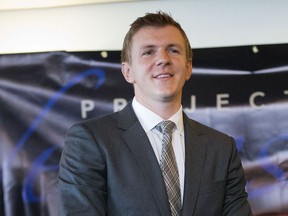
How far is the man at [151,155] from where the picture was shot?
1070mm

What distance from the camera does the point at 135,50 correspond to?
1257 mm

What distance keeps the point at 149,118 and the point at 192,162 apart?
0.62 ft

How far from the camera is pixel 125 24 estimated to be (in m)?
2.16

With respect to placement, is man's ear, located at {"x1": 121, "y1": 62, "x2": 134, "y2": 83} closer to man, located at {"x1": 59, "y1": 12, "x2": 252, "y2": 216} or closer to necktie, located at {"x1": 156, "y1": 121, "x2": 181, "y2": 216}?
man, located at {"x1": 59, "y1": 12, "x2": 252, "y2": 216}

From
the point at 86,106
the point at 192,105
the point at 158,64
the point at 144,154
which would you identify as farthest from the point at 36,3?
the point at 144,154

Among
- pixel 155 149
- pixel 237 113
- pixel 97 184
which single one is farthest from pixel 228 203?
pixel 237 113

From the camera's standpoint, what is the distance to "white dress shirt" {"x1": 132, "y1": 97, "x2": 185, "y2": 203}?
46.3 inches

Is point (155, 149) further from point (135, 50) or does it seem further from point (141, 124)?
point (135, 50)

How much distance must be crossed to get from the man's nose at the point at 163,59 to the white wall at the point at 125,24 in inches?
37.6

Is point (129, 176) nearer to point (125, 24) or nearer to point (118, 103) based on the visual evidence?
point (118, 103)

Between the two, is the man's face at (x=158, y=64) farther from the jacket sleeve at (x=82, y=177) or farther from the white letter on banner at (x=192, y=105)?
the white letter on banner at (x=192, y=105)

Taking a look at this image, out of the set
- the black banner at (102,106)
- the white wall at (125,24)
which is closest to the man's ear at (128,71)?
the black banner at (102,106)

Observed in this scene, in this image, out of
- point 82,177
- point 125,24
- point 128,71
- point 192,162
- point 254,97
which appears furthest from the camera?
point 125,24

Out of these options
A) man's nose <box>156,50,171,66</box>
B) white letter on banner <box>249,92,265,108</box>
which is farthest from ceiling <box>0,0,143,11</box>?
man's nose <box>156,50,171,66</box>
